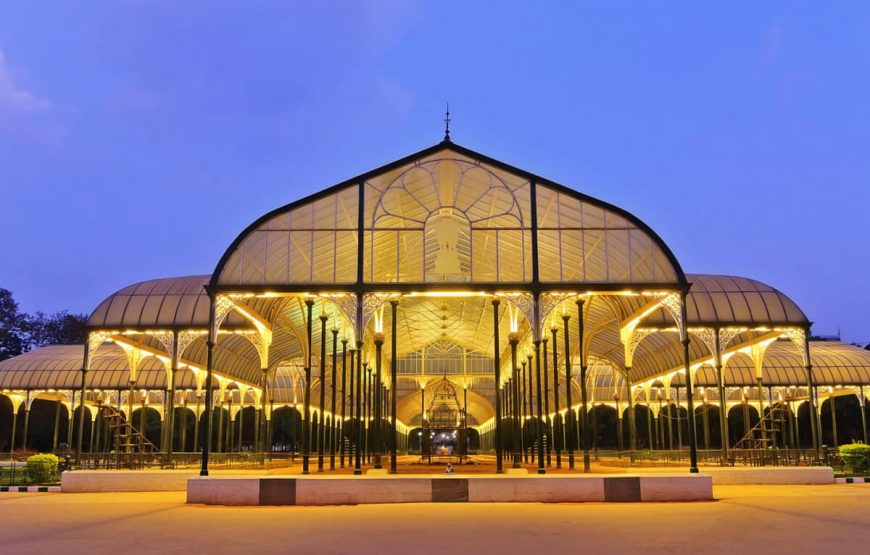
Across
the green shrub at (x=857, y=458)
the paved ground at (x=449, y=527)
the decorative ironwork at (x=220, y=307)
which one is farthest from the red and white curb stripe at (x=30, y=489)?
the green shrub at (x=857, y=458)

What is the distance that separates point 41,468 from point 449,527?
2087 centimetres

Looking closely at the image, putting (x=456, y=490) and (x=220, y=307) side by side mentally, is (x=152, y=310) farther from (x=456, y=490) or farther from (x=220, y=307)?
(x=456, y=490)

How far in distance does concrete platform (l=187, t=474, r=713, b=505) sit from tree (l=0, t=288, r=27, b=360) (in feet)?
292

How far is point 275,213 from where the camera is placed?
24.0 meters

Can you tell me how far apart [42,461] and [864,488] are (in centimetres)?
2853

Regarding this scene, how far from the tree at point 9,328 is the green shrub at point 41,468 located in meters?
75.6

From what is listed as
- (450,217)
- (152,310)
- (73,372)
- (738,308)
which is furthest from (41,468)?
(738,308)

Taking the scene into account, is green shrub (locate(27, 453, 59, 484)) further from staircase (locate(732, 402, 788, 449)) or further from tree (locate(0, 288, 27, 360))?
tree (locate(0, 288, 27, 360))

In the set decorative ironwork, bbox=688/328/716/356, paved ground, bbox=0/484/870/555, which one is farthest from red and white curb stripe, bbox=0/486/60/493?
decorative ironwork, bbox=688/328/716/356

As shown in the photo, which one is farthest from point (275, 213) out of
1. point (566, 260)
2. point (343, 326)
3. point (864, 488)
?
point (864, 488)

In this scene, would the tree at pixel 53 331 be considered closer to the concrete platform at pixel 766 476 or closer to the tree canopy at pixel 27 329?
the tree canopy at pixel 27 329

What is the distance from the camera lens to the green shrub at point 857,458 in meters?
29.2

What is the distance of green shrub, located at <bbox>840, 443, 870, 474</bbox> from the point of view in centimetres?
2923

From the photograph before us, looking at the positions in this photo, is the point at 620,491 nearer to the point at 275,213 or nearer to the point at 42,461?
the point at 275,213
